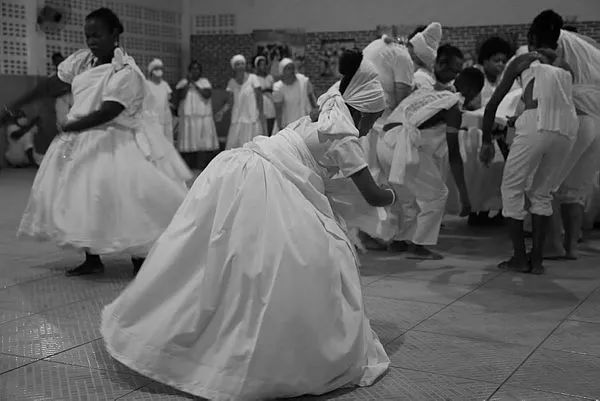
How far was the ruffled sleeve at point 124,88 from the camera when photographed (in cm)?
514

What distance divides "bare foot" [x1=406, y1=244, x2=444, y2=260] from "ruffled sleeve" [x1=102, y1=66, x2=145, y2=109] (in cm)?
243

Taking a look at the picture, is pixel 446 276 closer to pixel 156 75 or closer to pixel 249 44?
pixel 156 75

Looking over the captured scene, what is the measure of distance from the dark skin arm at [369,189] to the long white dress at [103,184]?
1.93m

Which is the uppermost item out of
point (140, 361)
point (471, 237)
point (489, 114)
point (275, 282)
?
point (489, 114)

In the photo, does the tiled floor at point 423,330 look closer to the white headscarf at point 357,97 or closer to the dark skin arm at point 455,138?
the dark skin arm at point 455,138

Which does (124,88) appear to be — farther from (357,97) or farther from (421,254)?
(421,254)

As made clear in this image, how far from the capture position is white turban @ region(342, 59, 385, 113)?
12.4ft

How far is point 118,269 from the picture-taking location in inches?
222

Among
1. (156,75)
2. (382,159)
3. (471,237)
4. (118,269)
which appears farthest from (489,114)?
(156,75)

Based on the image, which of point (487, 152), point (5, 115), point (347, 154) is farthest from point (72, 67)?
point (487, 152)

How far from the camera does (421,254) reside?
6309 mm

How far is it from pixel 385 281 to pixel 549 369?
1.89m

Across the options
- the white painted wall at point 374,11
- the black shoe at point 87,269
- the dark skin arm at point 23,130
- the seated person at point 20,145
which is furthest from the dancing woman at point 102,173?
the white painted wall at point 374,11

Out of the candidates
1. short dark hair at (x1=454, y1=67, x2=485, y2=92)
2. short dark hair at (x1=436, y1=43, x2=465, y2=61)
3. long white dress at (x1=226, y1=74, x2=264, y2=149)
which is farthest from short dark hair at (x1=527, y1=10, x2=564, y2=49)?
long white dress at (x1=226, y1=74, x2=264, y2=149)
